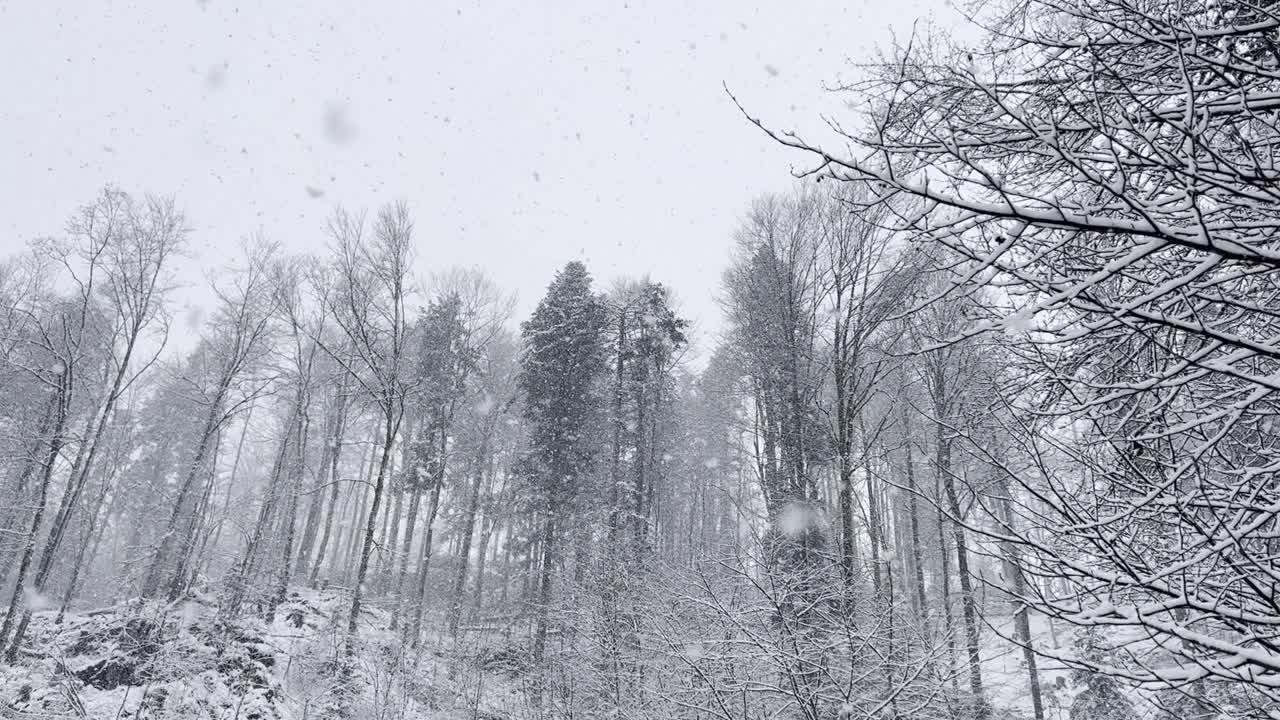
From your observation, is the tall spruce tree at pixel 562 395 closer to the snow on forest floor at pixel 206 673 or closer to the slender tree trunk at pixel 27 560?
the snow on forest floor at pixel 206 673

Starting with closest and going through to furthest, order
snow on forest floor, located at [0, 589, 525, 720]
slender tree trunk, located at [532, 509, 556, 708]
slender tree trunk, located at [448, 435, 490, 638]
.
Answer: snow on forest floor, located at [0, 589, 525, 720], slender tree trunk, located at [532, 509, 556, 708], slender tree trunk, located at [448, 435, 490, 638]

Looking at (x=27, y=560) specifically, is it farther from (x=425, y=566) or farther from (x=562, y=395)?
(x=562, y=395)

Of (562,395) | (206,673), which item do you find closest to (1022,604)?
(206,673)

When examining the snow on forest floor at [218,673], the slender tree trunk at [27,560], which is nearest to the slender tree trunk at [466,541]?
the snow on forest floor at [218,673]

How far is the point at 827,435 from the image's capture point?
11414 mm

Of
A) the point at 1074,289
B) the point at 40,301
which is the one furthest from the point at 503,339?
the point at 1074,289

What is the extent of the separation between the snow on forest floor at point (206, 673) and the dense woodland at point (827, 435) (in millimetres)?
105

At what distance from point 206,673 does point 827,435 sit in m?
12.0

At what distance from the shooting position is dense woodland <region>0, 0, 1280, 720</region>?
221 centimetres

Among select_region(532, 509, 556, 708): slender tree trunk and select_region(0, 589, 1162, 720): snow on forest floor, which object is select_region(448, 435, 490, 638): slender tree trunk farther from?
select_region(0, 589, 1162, 720): snow on forest floor

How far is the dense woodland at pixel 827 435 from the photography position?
2205 mm

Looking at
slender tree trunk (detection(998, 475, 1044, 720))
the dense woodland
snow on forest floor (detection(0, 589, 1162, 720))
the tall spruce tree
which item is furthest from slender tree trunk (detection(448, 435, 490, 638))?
slender tree trunk (detection(998, 475, 1044, 720))

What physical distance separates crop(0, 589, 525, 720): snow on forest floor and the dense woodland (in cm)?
10

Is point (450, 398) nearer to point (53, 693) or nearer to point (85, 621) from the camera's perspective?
point (85, 621)
